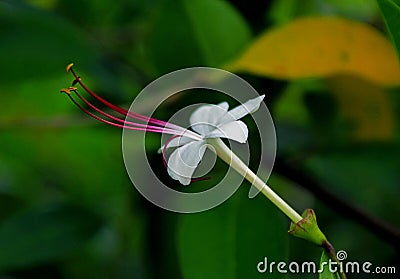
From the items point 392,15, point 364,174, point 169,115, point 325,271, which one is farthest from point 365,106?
point 325,271

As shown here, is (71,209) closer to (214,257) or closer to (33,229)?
(33,229)

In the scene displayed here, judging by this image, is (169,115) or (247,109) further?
(169,115)

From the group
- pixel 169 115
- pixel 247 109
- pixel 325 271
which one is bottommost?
pixel 325 271

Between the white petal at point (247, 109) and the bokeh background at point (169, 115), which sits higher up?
the bokeh background at point (169, 115)

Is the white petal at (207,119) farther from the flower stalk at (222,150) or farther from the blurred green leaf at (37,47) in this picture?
the blurred green leaf at (37,47)

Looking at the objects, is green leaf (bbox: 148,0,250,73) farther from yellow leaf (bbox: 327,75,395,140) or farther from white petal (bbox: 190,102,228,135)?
white petal (bbox: 190,102,228,135)

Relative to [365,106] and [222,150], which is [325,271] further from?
[365,106]

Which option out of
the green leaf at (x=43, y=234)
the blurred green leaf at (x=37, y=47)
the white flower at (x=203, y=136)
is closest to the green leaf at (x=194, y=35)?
the blurred green leaf at (x=37, y=47)
